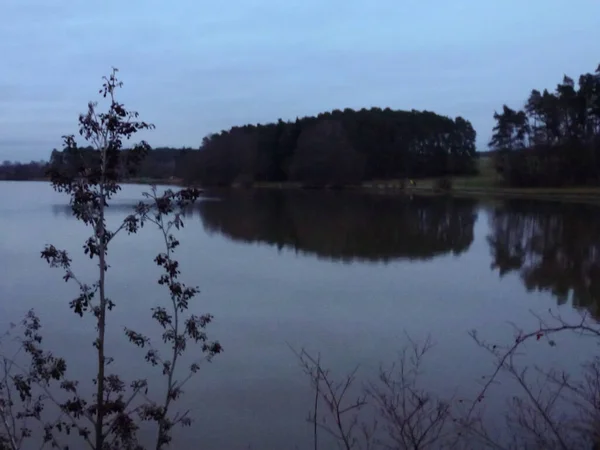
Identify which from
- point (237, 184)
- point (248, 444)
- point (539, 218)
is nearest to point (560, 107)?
point (539, 218)

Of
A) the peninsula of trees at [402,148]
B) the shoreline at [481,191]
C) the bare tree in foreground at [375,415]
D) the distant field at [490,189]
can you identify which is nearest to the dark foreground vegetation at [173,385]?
the bare tree in foreground at [375,415]

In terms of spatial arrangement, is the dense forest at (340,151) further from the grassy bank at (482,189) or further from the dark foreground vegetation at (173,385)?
the dark foreground vegetation at (173,385)

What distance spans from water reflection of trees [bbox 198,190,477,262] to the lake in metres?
0.11

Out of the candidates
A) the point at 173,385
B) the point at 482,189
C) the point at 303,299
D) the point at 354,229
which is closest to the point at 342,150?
the point at 482,189

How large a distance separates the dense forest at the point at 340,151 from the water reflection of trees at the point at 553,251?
35390mm

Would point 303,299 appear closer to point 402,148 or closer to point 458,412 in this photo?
point 458,412

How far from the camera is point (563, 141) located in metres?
51.8

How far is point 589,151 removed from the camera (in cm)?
4972

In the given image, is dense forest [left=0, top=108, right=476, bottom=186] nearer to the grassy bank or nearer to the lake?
the grassy bank

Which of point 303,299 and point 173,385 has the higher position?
point 173,385

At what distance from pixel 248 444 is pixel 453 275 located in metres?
9.45

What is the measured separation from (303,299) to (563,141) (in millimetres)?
45199

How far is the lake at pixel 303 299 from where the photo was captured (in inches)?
297

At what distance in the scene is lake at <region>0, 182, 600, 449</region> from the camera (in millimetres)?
7544
